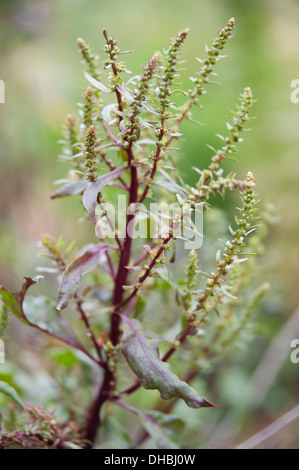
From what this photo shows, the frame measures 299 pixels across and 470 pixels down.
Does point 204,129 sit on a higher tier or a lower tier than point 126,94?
higher

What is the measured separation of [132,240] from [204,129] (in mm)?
992

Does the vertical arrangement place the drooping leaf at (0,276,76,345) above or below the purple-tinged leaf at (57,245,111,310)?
below

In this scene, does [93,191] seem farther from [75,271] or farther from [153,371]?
[153,371]

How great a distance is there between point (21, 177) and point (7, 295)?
1013 mm

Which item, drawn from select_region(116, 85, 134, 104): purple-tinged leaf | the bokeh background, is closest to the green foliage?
select_region(116, 85, 134, 104): purple-tinged leaf

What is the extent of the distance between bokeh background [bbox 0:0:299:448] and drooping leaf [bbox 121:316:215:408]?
40 centimetres

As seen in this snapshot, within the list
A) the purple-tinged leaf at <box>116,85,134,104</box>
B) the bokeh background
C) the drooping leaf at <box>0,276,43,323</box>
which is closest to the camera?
the purple-tinged leaf at <box>116,85,134,104</box>

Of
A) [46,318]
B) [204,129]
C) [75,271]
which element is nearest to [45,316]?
[46,318]

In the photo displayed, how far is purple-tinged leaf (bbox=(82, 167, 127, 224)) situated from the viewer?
445 millimetres

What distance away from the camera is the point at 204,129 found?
1490 mm

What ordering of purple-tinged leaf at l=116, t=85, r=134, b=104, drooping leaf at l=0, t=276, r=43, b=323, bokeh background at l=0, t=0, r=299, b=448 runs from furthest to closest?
bokeh background at l=0, t=0, r=299, b=448 → drooping leaf at l=0, t=276, r=43, b=323 → purple-tinged leaf at l=116, t=85, r=134, b=104

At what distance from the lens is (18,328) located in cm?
107

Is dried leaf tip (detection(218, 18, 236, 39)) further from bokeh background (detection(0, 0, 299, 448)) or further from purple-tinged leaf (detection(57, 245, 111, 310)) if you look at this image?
bokeh background (detection(0, 0, 299, 448))
